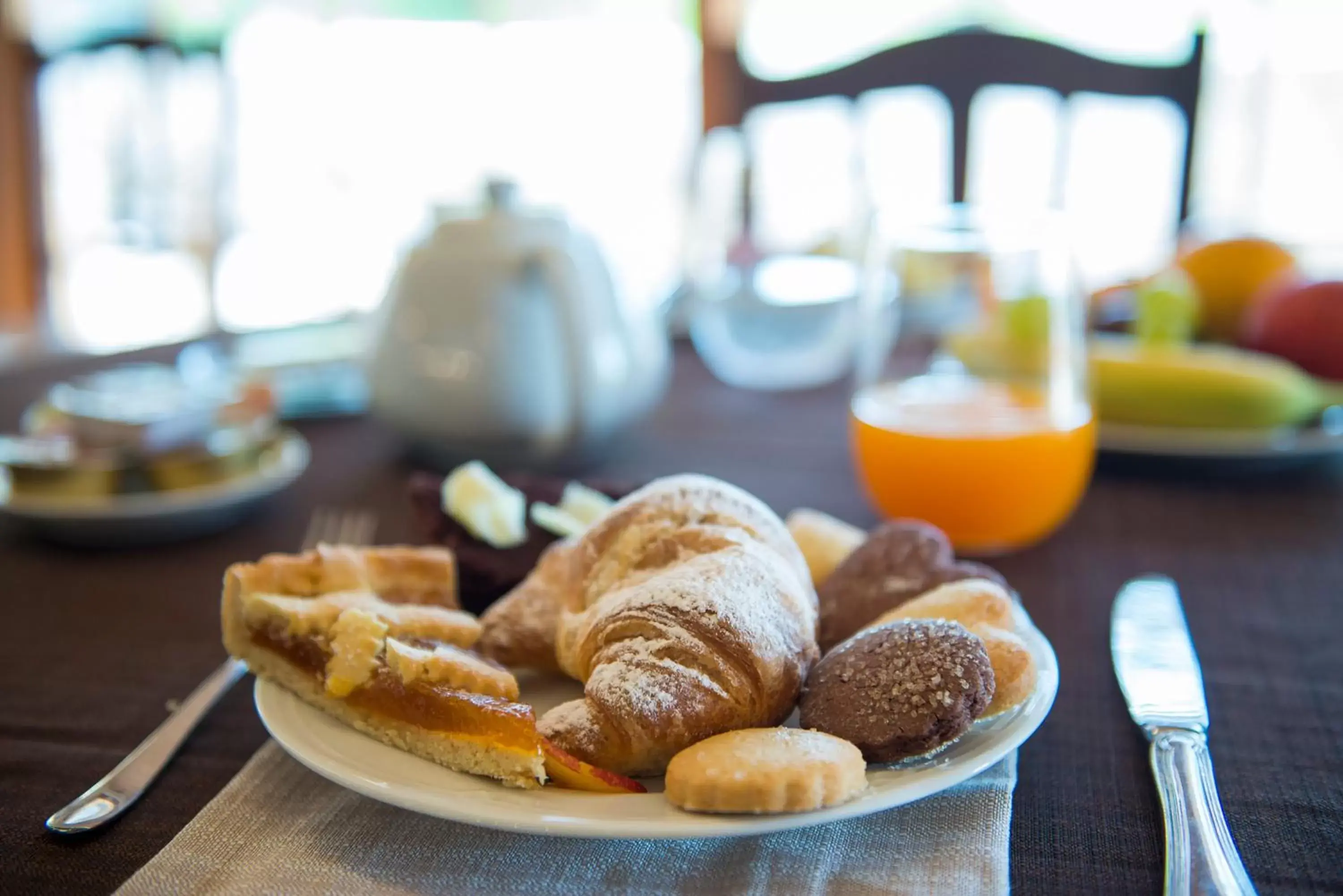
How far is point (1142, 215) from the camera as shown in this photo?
2.82 metres

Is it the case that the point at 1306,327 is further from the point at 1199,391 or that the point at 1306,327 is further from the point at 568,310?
the point at 568,310

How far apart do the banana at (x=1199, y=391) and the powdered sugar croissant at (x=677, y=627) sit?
694mm

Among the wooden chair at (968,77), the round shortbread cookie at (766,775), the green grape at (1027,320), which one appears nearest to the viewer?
the round shortbread cookie at (766,775)

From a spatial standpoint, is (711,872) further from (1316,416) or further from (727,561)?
(1316,416)

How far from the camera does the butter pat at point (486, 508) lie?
2.67 ft

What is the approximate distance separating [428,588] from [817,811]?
1.09 ft

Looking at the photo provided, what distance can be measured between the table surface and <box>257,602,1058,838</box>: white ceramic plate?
59 mm

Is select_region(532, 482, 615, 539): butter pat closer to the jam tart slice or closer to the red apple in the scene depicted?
the jam tart slice

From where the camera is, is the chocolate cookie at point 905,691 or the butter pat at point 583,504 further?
the butter pat at point 583,504

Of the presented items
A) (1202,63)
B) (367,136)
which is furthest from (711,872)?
(367,136)

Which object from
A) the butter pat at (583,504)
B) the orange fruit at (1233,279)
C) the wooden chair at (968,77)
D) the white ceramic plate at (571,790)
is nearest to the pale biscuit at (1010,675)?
the white ceramic plate at (571,790)

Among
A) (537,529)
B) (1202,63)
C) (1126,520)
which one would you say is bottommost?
(1126,520)

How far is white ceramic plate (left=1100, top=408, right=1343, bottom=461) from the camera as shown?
1.13m

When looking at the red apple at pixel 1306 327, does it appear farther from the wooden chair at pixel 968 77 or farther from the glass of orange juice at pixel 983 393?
the wooden chair at pixel 968 77
